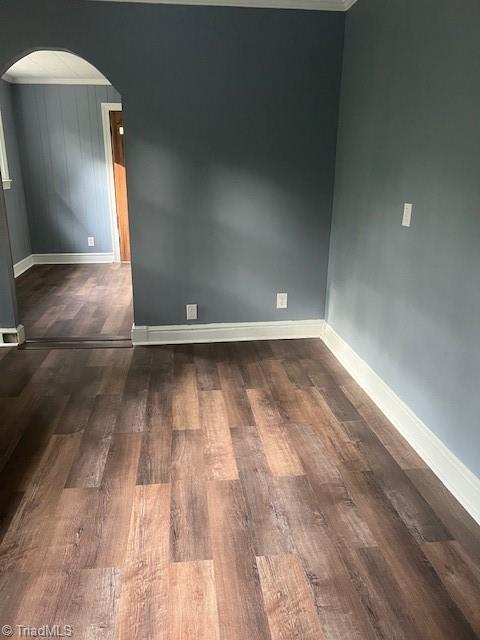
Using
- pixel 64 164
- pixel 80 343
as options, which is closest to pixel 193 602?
pixel 80 343

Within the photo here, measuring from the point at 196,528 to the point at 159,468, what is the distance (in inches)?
18.5

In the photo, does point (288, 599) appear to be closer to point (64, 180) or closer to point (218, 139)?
point (218, 139)

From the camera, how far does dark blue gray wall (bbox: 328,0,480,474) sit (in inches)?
84.2

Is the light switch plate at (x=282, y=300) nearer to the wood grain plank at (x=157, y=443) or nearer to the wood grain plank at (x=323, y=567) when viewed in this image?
the wood grain plank at (x=157, y=443)

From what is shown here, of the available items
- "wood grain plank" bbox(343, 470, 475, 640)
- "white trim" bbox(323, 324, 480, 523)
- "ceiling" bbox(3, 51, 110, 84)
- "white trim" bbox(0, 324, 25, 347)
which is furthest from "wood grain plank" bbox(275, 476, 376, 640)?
"ceiling" bbox(3, 51, 110, 84)

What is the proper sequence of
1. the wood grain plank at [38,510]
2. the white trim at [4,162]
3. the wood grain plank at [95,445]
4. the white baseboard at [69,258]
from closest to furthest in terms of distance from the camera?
the wood grain plank at [38,510]
the wood grain plank at [95,445]
the white trim at [4,162]
the white baseboard at [69,258]

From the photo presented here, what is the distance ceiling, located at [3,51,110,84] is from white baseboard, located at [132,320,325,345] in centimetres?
290

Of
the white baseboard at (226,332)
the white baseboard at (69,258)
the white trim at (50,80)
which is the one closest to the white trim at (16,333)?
the white baseboard at (226,332)

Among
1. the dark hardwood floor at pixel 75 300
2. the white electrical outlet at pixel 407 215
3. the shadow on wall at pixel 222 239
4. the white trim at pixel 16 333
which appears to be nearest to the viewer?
the white electrical outlet at pixel 407 215

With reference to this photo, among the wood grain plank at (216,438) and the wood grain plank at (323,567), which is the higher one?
the wood grain plank at (323,567)

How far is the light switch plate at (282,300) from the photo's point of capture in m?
4.11

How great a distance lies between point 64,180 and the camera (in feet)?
21.6

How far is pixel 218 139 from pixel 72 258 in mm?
3860

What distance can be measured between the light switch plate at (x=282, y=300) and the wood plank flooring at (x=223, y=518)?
91cm
